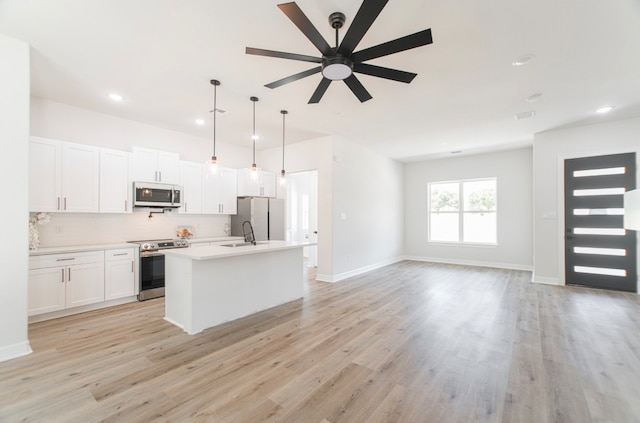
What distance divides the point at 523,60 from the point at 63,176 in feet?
19.6

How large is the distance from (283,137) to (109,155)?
3005 millimetres

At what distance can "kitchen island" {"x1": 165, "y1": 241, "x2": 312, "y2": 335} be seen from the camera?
10.4 feet

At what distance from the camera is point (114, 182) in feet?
14.4

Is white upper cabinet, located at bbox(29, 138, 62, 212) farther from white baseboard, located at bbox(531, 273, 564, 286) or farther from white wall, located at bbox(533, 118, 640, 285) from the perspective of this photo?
white baseboard, located at bbox(531, 273, 564, 286)

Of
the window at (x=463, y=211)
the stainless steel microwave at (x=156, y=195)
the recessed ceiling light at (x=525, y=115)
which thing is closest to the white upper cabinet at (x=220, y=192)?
the stainless steel microwave at (x=156, y=195)

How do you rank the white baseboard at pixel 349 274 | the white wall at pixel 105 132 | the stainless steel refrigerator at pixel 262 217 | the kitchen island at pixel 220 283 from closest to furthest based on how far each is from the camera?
the kitchen island at pixel 220 283
the white wall at pixel 105 132
the white baseboard at pixel 349 274
the stainless steel refrigerator at pixel 262 217

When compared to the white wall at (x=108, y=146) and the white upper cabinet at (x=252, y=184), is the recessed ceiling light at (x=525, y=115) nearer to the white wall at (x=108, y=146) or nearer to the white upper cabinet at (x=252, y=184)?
the white upper cabinet at (x=252, y=184)

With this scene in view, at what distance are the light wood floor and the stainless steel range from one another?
40 centimetres

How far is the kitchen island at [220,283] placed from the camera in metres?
3.16

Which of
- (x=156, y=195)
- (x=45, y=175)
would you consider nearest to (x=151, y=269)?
(x=156, y=195)

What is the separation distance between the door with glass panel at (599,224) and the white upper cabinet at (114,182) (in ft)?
26.1

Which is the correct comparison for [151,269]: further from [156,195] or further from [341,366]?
[341,366]

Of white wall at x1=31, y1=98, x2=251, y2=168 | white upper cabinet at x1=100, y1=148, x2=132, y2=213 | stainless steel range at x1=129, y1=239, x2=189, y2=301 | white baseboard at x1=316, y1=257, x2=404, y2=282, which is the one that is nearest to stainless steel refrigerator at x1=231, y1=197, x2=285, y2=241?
white wall at x1=31, y1=98, x2=251, y2=168

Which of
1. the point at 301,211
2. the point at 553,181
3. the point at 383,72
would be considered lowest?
the point at 301,211
